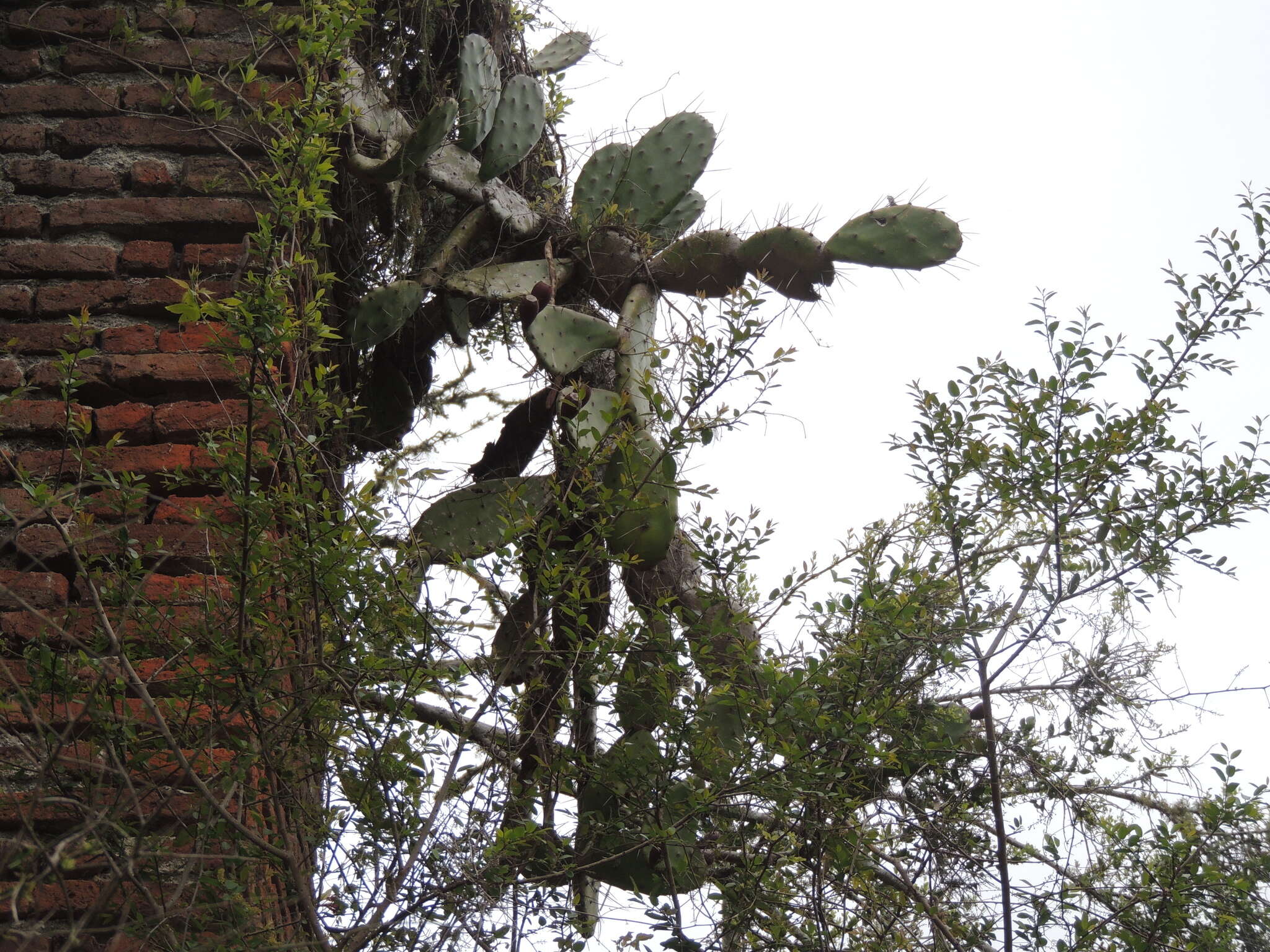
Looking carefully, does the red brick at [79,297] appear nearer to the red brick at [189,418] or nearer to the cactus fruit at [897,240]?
the red brick at [189,418]

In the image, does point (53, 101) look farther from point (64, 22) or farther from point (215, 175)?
point (215, 175)

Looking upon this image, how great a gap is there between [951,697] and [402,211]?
1.97 metres

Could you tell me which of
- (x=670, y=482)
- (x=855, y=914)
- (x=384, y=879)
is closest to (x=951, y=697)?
(x=855, y=914)

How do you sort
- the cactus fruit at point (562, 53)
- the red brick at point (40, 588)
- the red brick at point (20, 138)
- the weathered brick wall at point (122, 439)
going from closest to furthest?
the weathered brick wall at point (122, 439)
the red brick at point (40, 588)
the red brick at point (20, 138)
the cactus fruit at point (562, 53)

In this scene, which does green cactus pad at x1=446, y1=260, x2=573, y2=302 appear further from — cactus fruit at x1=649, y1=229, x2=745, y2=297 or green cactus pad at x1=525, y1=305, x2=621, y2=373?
cactus fruit at x1=649, y1=229, x2=745, y2=297

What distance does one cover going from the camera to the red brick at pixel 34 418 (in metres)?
2.02

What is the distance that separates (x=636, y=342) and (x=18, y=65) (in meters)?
1.50

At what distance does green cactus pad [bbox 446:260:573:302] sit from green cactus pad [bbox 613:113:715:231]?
30 centimetres

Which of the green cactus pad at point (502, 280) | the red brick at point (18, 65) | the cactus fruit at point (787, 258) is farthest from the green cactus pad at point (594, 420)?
the red brick at point (18, 65)

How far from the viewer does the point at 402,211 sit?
117 inches

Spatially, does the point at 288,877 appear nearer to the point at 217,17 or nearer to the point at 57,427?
the point at 57,427

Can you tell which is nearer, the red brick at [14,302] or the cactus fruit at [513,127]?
the red brick at [14,302]

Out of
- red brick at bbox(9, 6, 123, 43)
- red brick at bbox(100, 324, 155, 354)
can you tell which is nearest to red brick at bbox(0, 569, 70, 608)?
red brick at bbox(100, 324, 155, 354)

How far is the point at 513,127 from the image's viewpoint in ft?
9.58
